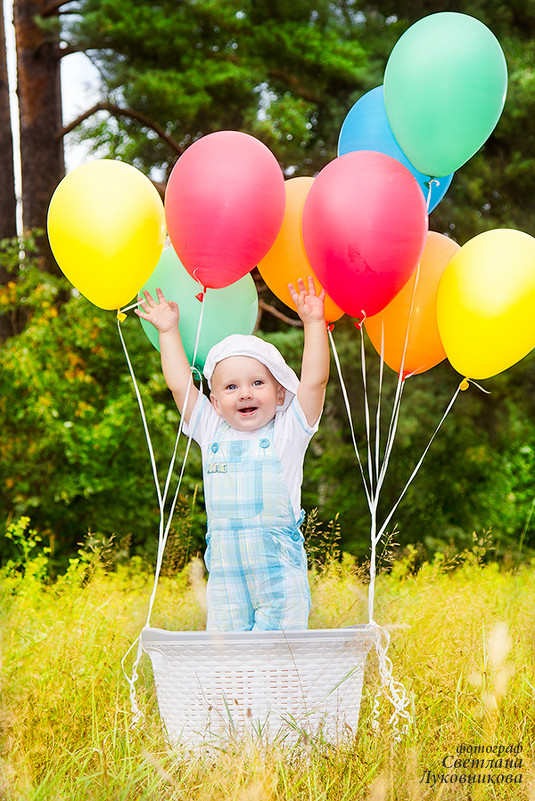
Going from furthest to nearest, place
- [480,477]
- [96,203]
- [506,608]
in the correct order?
[480,477] → [506,608] → [96,203]

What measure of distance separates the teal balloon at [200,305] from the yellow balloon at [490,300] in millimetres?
709

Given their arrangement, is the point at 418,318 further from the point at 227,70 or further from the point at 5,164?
the point at 5,164

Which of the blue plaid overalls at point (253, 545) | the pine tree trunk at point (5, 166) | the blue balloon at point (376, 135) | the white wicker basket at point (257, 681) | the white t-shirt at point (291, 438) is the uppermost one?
the pine tree trunk at point (5, 166)

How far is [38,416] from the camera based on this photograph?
587 cm

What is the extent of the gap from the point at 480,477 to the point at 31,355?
185 inches

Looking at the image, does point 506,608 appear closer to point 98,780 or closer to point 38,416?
point 98,780

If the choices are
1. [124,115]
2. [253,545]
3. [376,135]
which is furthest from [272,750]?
[124,115]

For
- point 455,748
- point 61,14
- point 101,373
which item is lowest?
point 455,748

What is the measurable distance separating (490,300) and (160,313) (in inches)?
42.7

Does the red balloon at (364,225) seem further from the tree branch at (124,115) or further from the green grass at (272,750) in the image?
the tree branch at (124,115)

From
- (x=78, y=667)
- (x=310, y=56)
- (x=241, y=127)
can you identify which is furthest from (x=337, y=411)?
(x=78, y=667)

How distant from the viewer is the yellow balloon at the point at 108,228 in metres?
2.52

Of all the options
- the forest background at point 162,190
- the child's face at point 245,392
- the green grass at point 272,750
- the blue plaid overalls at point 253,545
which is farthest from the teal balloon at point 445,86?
the forest background at point 162,190

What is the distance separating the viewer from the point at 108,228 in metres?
2.51
